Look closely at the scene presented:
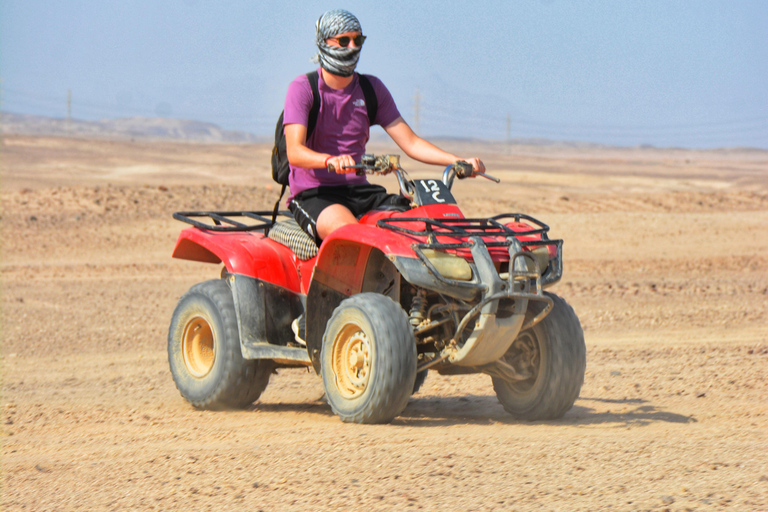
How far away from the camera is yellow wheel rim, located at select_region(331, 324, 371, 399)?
559 cm

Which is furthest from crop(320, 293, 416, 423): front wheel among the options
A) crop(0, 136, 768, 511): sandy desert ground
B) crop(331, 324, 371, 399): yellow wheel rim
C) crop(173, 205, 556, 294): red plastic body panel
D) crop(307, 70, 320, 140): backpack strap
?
crop(307, 70, 320, 140): backpack strap

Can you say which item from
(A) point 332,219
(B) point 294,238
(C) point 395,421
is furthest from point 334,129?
(C) point 395,421

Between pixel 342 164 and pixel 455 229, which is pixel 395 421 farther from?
pixel 342 164

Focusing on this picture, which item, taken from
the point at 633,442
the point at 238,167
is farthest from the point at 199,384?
the point at 238,167

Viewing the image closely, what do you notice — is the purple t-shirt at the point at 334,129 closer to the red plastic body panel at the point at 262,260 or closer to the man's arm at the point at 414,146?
the man's arm at the point at 414,146

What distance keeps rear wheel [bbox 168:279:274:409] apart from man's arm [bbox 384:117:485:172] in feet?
5.18

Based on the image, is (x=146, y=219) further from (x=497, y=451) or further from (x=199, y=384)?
(x=497, y=451)

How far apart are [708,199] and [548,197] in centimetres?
444

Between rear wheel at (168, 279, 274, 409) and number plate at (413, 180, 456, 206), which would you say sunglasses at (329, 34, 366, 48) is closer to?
number plate at (413, 180, 456, 206)

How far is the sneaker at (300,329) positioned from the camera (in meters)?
6.39

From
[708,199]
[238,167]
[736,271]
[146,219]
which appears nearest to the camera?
[736,271]

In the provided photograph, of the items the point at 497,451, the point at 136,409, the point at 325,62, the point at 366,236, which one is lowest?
the point at 136,409

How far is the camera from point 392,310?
17.7 ft

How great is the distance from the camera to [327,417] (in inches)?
245
